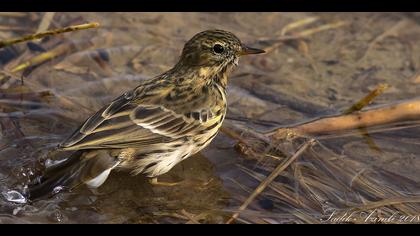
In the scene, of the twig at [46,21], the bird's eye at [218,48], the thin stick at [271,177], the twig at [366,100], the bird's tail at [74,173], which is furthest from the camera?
the twig at [46,21]

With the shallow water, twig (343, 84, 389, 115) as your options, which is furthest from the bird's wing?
twig (343, 84, 389, 115)

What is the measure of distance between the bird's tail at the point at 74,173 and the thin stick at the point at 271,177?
1.29 meters

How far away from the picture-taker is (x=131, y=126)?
716 centimetres

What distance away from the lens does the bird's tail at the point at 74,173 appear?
22.7 feet

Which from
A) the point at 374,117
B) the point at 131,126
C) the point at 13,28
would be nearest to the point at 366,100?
the point at 374,117

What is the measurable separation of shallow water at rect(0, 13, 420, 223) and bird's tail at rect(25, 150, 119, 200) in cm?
13

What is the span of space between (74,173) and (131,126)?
2.31 feet

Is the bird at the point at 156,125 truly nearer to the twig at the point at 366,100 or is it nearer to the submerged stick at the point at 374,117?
the submerged stick at the point at 374,117

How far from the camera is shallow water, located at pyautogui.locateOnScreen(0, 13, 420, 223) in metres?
7.20

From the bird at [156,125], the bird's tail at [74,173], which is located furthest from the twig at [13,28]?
the bird's tail at [74,173]

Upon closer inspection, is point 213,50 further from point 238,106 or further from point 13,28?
point 13,28

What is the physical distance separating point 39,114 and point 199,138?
2012mm

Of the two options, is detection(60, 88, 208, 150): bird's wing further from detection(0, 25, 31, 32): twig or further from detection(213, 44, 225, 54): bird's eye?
detection(0, 25, 31, 32): twig

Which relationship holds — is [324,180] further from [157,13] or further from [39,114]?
[157,13]
